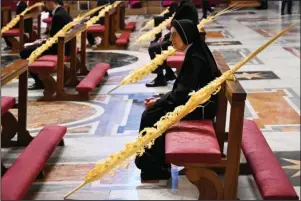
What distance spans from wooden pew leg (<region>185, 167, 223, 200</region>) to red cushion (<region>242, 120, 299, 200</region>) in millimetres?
255

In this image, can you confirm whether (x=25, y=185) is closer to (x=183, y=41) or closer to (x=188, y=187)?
(x=188, y=187)

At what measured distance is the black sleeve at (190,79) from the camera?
417 centimetres

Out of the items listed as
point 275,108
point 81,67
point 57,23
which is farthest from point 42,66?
point 275,108

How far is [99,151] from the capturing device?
502 cm

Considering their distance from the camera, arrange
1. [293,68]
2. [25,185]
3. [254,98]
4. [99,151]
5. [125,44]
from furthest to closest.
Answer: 1. [125,44]
2. [293,68]
3. [254,98]
4. [99,151]
5. [25,185]

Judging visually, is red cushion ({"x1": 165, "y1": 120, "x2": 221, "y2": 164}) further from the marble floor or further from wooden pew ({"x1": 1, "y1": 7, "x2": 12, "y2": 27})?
wooden pew ({"x1": 1, "y1": 7, "x2": 12, "y2": 27})

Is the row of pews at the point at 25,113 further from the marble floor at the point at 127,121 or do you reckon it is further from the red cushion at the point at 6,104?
the marble floor at the point at 127,121

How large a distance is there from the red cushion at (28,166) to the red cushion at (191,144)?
96 cm

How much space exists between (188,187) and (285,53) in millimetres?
6839

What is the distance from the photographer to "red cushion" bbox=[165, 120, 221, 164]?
3.46 m

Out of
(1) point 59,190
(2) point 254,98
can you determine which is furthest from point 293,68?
(1) point 59,190

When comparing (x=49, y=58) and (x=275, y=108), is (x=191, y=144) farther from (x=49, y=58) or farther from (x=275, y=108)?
(x=49, y=58)

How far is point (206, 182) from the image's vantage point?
12.1 ft

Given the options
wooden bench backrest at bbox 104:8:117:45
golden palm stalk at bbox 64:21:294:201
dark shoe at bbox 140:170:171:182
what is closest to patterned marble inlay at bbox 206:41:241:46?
wooden bench backrest at bbox 104:8:117:45
